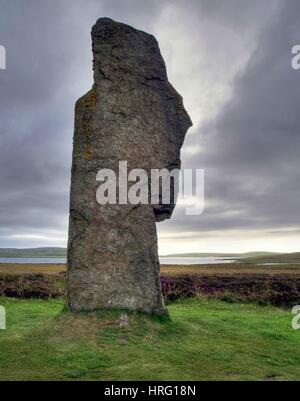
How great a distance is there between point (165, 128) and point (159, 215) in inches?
97.5

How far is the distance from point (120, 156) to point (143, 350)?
197 inches

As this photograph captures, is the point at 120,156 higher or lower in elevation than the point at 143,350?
higher

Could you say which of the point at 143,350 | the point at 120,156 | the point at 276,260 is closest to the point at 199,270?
the point at 120,156

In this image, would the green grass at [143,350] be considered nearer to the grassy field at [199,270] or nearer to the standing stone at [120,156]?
the standing stone at [120,156]

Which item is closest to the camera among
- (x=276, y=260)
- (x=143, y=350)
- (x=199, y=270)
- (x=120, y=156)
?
(x=143, y=350)

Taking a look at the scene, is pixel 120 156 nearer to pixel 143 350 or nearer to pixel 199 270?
pixel 143 350

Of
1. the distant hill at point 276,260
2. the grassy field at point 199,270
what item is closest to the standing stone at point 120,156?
the grassy field at point 199,270

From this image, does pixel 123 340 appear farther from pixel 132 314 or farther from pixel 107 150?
pixel 107 150

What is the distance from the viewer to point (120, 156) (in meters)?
11.7

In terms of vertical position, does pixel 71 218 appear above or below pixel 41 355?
above

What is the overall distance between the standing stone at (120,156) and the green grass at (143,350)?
69cm

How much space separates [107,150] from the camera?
11672mm

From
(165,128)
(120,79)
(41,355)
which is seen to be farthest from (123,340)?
(120,79)
